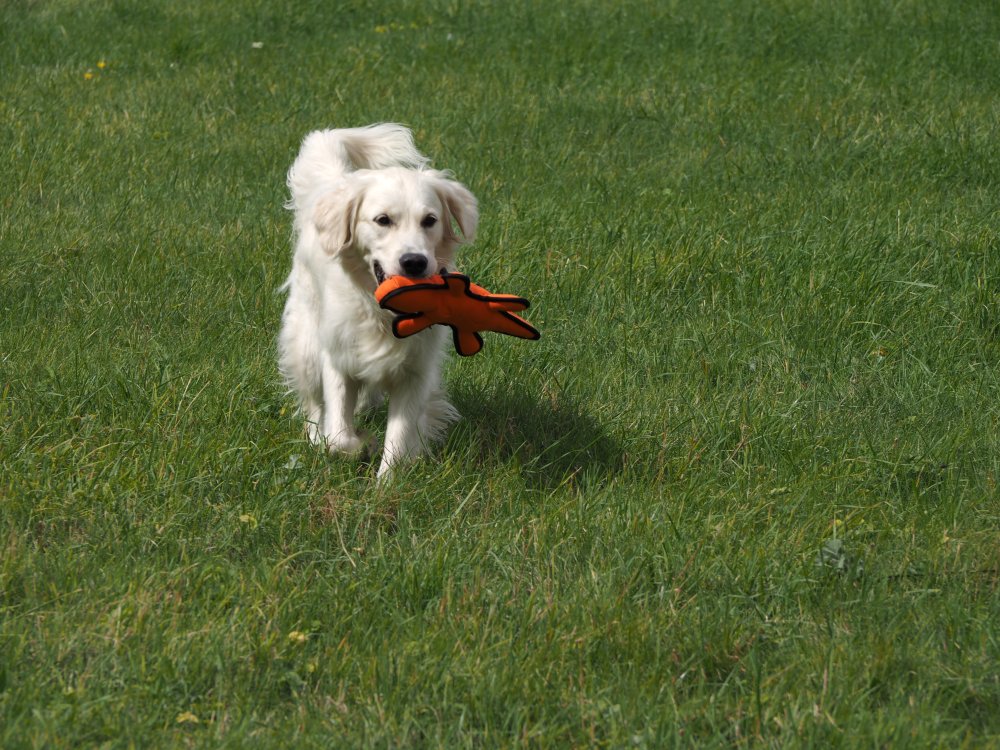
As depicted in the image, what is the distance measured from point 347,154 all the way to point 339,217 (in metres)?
0.97

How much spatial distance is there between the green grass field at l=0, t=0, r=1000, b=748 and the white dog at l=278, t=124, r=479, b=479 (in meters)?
0.17

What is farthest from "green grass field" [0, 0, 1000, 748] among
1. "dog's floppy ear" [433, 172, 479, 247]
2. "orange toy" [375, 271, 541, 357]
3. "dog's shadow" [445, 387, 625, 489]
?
"dog's floppy ear" [433, 172, 479, 247]

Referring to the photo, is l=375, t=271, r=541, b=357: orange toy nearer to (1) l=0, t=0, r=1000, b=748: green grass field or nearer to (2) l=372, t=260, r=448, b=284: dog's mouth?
(2) l=372, t=260, r=448, b=284: dog's mouth

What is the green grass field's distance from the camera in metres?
2.94

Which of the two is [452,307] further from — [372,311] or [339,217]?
[339,217]

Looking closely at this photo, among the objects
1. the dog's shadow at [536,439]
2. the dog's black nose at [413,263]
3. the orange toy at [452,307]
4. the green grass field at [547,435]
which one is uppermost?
the dog's black nose at [413,263]

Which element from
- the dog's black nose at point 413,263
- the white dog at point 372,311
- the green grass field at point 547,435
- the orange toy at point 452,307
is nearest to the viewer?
the green grass field at point 547,435

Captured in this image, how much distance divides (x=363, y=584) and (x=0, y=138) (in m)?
5.16

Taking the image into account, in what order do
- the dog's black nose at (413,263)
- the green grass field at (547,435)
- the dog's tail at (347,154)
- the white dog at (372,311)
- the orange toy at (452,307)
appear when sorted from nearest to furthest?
1. the green grass field at (547,435)
2. the orange toy at (452,307)
3. the dog's black nose at (413,263)
4. the white dog at (372,311)
5. the dog's tail at (347,154)

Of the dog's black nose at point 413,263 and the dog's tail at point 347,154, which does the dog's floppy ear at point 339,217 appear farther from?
the dog's tail at point 347,154

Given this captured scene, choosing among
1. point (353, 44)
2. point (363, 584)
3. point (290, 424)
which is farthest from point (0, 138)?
point (363, 584)

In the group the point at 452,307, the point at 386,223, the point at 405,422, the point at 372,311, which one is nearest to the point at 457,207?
the point at 386,223

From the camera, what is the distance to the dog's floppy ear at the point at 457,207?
4535mm

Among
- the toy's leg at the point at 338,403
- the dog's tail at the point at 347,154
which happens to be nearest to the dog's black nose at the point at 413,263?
the toy's leg at the point at 338,403
